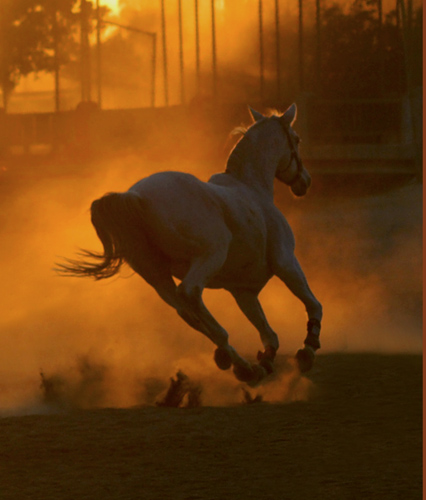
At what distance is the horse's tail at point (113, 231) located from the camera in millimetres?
7738

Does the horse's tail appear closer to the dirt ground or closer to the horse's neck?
the dirt ground

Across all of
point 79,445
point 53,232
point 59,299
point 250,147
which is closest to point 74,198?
point 53,232

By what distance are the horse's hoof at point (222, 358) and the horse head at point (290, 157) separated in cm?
230

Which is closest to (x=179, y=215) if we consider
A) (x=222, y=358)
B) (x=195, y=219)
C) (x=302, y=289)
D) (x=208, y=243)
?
(x=195, y=219)

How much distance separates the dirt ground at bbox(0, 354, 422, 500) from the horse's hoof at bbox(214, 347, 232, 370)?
0.45m

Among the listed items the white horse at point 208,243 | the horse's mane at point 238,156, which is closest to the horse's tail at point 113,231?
the white horse at point 208,243

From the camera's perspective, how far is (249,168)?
9.02 m

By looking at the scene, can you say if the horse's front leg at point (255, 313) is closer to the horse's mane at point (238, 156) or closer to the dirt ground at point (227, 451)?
the dirt ground at point (227, 451)

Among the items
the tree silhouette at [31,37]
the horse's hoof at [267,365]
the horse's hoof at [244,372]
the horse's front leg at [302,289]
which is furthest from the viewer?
the tree silhouette at [31,37]

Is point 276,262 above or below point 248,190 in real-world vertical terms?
below

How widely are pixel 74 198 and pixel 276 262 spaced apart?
15.2 metres

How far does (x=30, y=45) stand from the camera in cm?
3356

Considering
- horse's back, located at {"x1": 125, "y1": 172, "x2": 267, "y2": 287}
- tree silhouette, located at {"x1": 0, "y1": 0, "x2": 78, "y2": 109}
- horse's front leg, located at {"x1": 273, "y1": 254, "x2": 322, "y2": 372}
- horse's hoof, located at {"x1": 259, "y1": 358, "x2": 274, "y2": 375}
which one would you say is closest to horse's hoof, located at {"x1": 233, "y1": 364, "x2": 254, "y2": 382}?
horse's hoof, located at {"x1": 259, "y1": 358, "x2": 274, "y2": 375}

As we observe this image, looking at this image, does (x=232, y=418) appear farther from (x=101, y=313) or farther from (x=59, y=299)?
(x=59, y=299)
